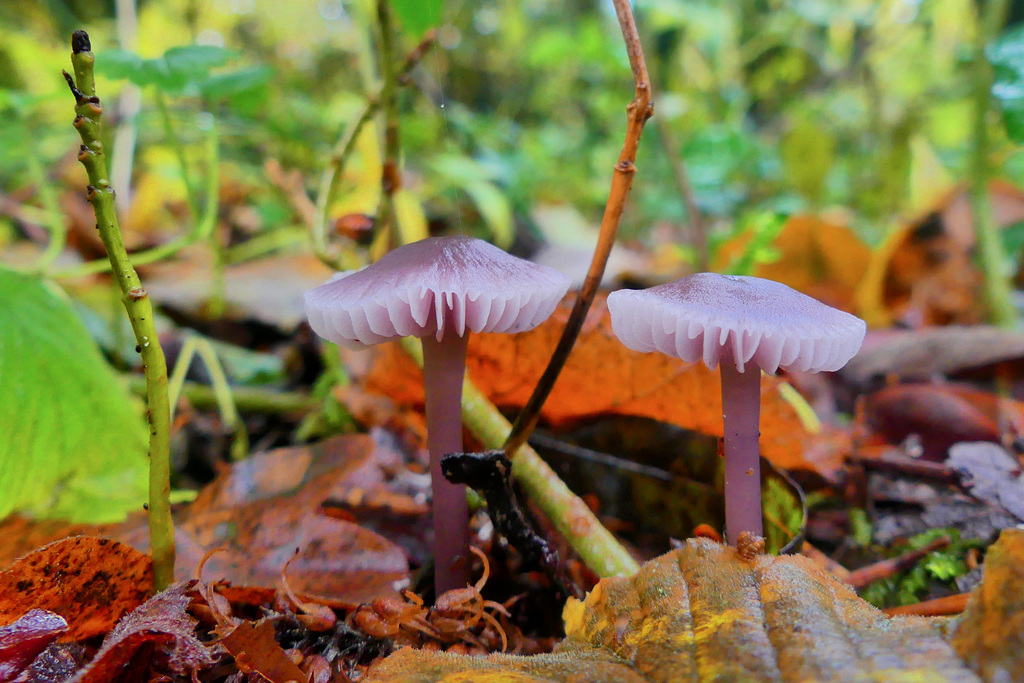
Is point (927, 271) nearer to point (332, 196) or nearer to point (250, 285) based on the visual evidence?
point (332, 196)

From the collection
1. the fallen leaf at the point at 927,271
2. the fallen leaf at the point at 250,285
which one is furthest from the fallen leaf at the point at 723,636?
the fallen leaf at the point at 927,271

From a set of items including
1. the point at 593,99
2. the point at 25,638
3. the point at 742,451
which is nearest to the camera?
the point at 25,638

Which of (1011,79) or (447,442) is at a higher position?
(1011,79)

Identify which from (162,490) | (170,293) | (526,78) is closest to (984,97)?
(162,490)

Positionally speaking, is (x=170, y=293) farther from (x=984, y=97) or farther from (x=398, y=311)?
(x=984, y=97)

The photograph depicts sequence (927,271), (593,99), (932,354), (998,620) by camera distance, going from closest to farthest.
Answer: (998,620) → (932,354) → (927,271) → (593,99)

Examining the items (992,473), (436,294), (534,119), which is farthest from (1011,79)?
(534,119)
